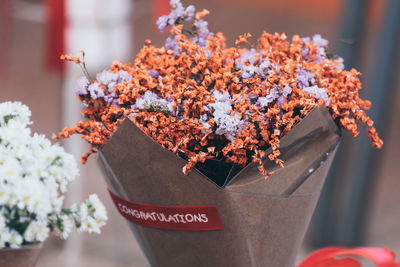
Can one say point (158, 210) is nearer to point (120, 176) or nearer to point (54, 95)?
point (120, 176)

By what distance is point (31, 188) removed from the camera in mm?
830

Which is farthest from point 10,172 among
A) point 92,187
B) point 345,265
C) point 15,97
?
point 15,97

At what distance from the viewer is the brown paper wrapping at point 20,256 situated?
0.83 meters

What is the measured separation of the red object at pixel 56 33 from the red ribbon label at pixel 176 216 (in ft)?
6.35

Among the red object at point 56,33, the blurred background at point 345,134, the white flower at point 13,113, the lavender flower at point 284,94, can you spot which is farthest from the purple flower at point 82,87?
the red object at point 56,33

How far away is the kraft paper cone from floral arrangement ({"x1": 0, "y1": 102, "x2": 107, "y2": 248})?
0.08 meters

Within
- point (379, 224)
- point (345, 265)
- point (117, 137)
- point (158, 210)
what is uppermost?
point (117, 137)

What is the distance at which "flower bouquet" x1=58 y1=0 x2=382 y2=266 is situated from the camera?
3.03ft

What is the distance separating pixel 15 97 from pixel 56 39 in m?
2.93

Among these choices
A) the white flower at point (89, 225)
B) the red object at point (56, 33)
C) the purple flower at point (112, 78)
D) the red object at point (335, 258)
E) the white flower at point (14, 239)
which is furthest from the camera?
the red object at point (56, 33)

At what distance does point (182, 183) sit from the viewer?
3.03 ft

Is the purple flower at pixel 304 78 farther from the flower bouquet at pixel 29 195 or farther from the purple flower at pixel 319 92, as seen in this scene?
the flower bouquet at pixel 29 195

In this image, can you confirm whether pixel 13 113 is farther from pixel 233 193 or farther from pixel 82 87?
pixel 233 193

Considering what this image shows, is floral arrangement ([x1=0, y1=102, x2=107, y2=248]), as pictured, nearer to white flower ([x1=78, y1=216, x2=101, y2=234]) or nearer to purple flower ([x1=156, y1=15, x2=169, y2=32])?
white flower ([x1=78, y1=216, x2=101, y2=234])
